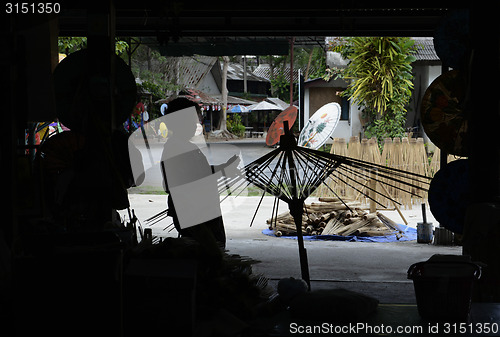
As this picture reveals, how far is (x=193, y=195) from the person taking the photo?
173 inches

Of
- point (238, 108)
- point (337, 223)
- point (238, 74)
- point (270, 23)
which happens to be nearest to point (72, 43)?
point (270, 23)

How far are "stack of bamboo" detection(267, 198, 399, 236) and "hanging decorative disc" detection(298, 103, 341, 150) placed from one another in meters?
1.44

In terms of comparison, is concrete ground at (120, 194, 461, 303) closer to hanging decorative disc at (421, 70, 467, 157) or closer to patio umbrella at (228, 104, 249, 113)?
hanging decorative disc at (421, 70, 467, 157)

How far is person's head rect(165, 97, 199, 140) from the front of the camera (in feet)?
13.9

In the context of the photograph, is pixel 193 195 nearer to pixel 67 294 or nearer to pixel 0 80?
pixel 0 80

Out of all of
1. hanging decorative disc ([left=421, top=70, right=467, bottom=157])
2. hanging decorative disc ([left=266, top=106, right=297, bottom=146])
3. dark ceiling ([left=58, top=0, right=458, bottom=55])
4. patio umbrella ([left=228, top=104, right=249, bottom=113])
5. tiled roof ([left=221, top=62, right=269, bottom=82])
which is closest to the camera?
hanging decorative disc ([left=421, top=70, right=467, bottom=157])

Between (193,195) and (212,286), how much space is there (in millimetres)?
1803

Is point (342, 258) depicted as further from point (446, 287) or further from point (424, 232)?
point (446, 287)

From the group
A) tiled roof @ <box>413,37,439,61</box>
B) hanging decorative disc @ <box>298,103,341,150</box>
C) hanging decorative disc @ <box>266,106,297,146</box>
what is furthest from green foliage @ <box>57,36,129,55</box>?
tiled roof @ <box>413,37,439,61</box>

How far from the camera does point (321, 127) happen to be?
7.58m

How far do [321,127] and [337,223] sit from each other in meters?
1.83

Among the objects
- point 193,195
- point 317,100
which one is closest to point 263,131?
point 317,100

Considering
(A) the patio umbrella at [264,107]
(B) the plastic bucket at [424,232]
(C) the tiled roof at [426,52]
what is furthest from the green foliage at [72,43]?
(A) the patio umbrella at [264,107]

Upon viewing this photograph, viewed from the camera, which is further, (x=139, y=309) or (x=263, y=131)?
(x=263, y=131)
